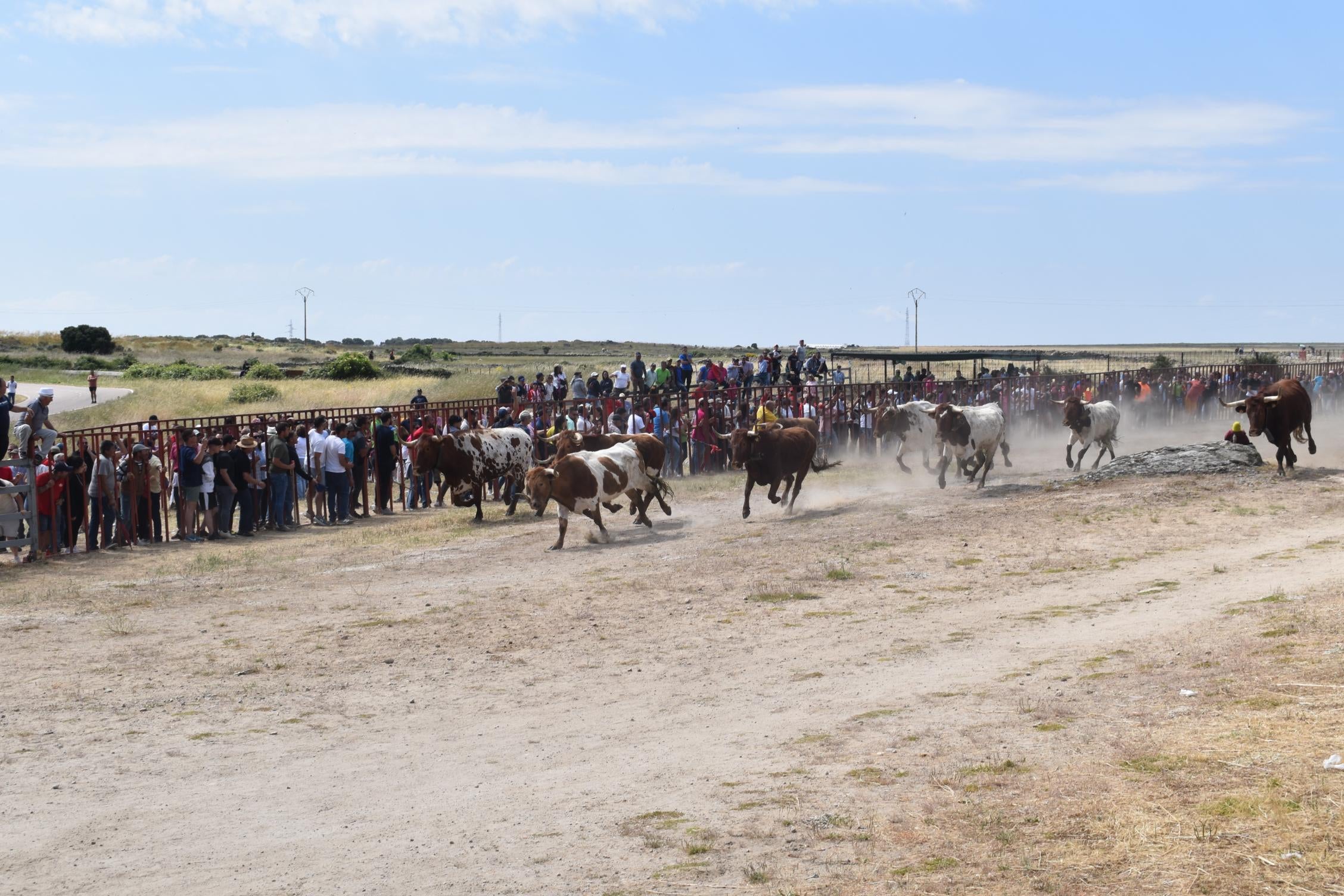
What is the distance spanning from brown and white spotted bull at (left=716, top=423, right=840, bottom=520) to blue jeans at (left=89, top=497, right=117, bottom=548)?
30.4ft

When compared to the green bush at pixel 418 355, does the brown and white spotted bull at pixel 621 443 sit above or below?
below

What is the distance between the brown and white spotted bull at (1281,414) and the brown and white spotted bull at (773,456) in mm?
8032

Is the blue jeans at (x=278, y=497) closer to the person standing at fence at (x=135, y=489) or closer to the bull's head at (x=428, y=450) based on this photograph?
the person standing at fence at (x=135, y=489)

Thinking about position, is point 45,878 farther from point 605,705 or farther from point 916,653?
point 916,653

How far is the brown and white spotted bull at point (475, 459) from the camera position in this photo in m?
22.1

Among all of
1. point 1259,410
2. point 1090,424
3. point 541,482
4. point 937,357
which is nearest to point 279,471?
point 541,482

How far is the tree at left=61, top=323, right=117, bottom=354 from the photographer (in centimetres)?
9231

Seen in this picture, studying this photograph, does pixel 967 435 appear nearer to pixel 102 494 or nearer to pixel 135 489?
pixel 135 489

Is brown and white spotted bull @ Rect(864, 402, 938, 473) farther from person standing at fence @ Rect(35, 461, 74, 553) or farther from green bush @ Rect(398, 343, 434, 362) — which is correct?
green bush @ Rect(398, 343, 434, 362)

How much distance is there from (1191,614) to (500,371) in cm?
6422

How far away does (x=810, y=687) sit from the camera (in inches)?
396

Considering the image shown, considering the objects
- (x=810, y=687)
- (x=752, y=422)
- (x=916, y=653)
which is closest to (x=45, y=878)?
(x=810, y=687)

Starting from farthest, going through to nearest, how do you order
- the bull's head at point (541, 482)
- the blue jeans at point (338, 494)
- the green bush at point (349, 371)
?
the green bush at point (349, 371), the blue jeans at point (338, 494), the bull's head at point (541, 482)

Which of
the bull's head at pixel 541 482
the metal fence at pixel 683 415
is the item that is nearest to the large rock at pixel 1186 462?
the metal fence at pixel 683 415
